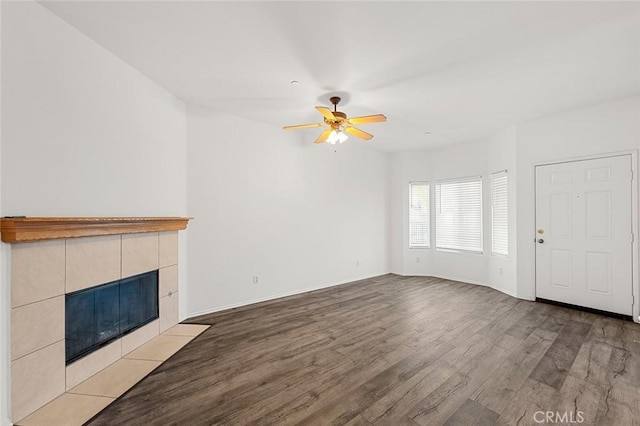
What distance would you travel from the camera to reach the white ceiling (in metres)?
2.05

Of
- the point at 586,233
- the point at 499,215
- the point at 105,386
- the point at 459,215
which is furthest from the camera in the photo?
the point at 459,215

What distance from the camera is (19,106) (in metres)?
1.93

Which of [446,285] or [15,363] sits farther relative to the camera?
[446,285]

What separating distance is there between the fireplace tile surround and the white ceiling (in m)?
1.86

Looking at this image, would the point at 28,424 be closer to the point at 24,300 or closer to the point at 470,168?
the point at 24,300

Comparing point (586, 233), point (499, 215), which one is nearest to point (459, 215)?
point (499, 215)

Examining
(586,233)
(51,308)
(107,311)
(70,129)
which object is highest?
(70,129)

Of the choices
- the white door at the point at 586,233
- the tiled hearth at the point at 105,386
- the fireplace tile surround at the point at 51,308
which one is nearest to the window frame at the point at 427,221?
the white door at the point at 586,233

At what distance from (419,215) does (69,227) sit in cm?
615

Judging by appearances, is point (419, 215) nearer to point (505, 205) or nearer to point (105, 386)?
point (505, 205)

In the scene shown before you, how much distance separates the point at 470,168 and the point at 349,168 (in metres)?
2.54

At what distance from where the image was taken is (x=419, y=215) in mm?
6492

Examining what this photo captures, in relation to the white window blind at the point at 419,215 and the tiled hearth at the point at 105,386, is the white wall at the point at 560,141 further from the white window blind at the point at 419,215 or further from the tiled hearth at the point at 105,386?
the tiled hearth at the point at 105,386

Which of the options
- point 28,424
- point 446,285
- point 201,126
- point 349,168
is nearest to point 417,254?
point 446,285
